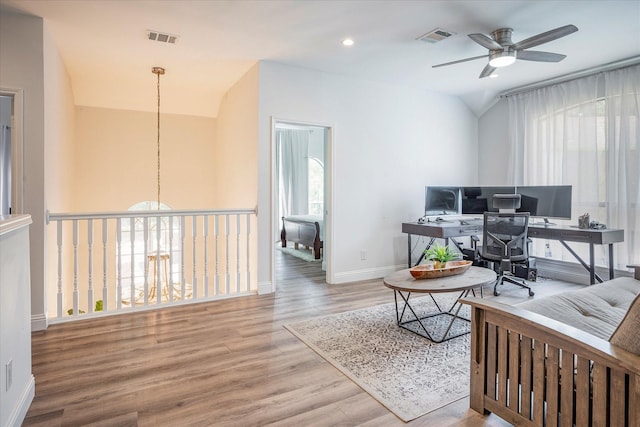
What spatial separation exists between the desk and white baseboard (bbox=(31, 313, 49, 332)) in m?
4.12

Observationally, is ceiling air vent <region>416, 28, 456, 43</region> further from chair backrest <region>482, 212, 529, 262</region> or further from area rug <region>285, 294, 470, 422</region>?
area rug <region>285, 294, 470, 422</region>

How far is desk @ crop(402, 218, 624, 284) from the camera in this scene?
396 cm

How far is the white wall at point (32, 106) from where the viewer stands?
305cm

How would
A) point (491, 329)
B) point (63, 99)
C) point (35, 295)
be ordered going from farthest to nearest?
→ point (63, 99), point (35, 295), point (491, 329)

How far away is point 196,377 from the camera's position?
90.4 inches

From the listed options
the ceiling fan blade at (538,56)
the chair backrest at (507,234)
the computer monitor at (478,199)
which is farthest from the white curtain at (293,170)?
the ceiling fan blade at (538,56)

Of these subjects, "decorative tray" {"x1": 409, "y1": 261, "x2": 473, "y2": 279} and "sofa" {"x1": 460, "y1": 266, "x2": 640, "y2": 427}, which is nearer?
"sofa" {"x1": 460, "y1": 266, "x2": 640, "y2": 427}

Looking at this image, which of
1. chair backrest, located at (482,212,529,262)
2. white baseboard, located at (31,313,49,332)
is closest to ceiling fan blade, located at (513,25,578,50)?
chair backrest, located at (482,212,529,262)

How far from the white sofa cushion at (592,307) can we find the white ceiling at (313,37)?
7.31 ft

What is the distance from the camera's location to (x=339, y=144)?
469 cm

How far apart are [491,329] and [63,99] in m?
5.01

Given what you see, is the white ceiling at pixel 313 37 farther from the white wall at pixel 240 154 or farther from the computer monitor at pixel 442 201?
the computer monitor at pixel 442 201

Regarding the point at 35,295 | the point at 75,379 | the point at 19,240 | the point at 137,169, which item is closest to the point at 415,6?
the point at 19,240

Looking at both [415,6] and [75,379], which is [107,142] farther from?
[415,6]
